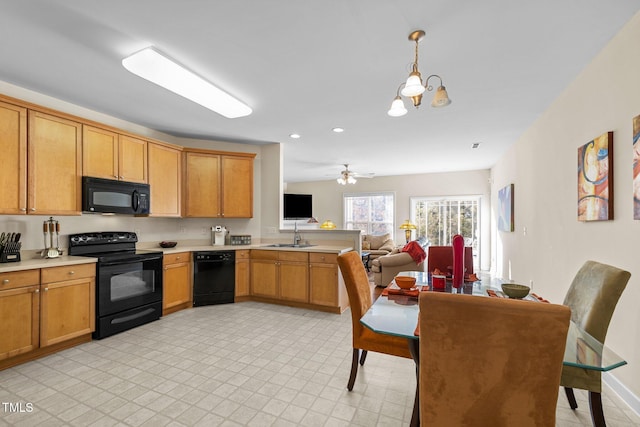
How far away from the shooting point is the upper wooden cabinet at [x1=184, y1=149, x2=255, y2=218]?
4.24 meters

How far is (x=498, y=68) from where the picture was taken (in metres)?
2.43

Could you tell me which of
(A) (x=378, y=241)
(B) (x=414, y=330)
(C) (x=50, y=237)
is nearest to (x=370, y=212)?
(A) (x=378, y=241)

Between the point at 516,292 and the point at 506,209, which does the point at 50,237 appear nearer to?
the point at 516,292

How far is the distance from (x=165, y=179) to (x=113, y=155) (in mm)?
694

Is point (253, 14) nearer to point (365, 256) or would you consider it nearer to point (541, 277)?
point (541, 277)

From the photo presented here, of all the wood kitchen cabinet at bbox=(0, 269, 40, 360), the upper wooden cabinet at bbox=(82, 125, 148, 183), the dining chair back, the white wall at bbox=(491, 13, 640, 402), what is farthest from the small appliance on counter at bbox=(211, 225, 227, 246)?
the white wall at bbox=(491, 13, 640, 402)

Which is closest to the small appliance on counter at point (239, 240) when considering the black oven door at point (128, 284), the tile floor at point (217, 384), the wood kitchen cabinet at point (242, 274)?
the wood kitchen cabinet at point (242, 274)

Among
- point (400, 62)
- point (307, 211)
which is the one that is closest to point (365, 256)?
point (307, 211)

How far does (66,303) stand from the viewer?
268cm

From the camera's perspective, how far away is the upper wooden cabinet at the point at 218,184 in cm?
424

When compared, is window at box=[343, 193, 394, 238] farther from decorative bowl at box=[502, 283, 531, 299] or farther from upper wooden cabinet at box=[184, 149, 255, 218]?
decorative bowl at box=[502, 283, 531, 299]

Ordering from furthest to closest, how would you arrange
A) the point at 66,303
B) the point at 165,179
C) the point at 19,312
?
the point at 165,179 → the point at 66,303 → the point at 19,312

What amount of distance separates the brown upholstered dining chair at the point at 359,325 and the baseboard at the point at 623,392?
145 cm

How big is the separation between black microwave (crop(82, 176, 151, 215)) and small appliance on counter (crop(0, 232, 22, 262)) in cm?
59
